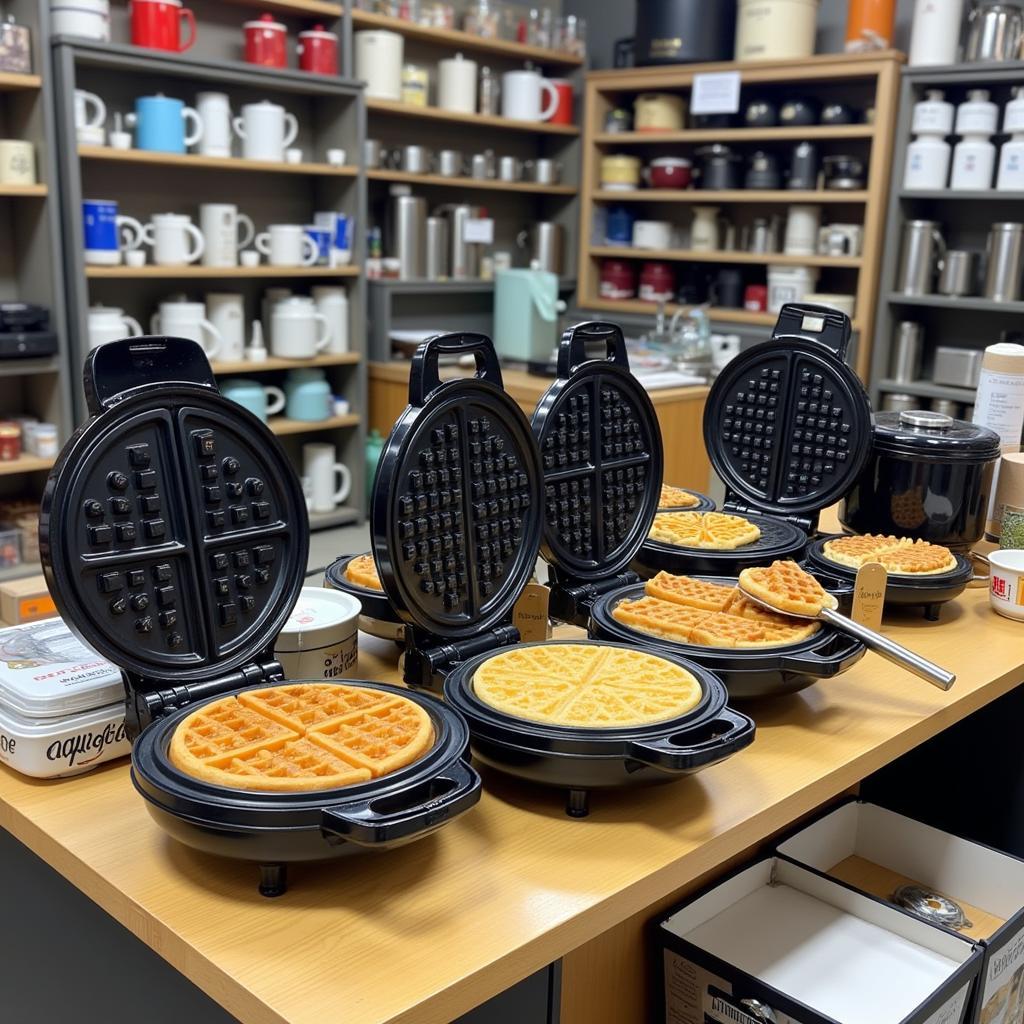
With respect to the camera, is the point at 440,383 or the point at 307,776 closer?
the point at 307,776

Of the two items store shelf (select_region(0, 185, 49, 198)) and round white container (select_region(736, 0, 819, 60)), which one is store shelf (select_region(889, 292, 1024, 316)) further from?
store shelf (select_region(0, 185, 49, 198))

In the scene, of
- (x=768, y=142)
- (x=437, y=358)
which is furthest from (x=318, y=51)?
(x=437, y=358)

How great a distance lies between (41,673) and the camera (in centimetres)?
106

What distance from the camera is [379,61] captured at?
160 inches

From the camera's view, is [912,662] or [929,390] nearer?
[912,662]

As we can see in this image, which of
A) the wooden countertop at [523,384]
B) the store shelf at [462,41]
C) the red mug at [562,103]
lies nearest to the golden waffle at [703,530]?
the wooden countertop at [523,384]

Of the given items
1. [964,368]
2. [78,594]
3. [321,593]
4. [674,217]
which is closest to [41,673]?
[78,594]

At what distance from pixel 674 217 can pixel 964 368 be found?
1.67m

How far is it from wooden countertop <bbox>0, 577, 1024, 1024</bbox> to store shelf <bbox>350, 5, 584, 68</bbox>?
3579 mm

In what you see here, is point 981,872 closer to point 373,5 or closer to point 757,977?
point 757,977

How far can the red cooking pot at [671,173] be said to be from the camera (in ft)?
15.0

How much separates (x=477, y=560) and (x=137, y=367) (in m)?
0.41

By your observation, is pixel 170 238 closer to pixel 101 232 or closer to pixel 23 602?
pixel 101 232

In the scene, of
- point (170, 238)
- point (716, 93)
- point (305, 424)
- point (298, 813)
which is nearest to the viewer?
point (298, 813)
